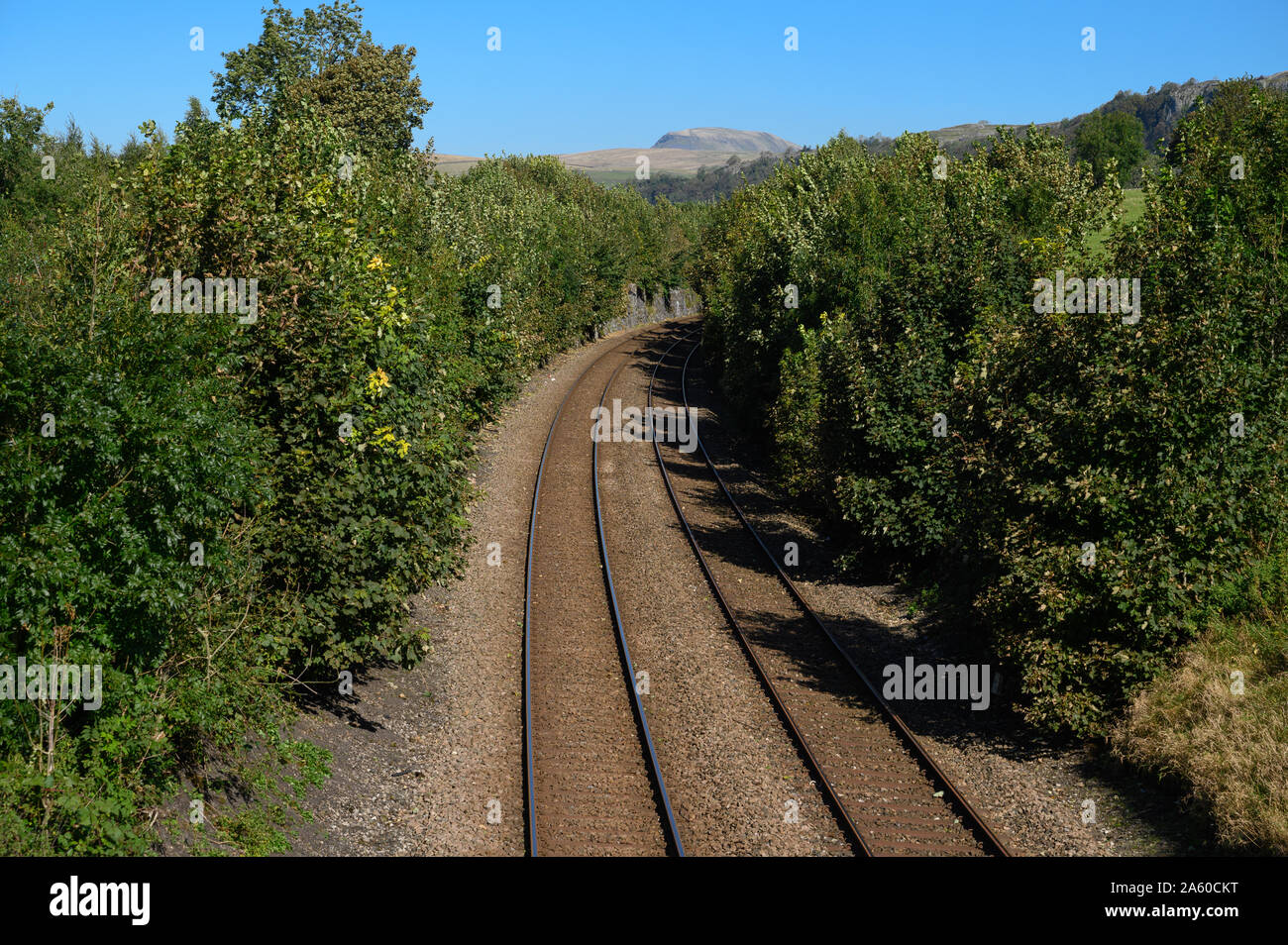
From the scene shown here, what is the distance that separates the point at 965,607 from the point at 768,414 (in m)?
15.4

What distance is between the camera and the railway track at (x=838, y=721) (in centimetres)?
1016

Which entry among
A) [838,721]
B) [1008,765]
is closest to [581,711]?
[838,721]

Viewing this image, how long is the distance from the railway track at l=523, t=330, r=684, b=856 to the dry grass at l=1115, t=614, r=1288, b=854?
5.42 m

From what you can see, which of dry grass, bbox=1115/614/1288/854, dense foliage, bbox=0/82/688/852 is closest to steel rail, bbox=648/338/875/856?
dry grass, bbox=1115/614/1288/854

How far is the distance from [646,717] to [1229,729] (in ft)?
22.7

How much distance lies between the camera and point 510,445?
98.0ft

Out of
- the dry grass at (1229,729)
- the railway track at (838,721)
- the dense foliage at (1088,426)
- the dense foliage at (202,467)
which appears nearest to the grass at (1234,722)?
the dry grass at (1229,729)

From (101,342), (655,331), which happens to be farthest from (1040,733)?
(655,331)

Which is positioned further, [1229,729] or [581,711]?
[581,711]

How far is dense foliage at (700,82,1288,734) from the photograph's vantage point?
11.2 metres

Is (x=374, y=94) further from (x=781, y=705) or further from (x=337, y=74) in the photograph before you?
(x=781, y=705)

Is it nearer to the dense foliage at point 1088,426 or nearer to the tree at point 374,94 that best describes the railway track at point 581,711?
the dense foliage at point 1088,426

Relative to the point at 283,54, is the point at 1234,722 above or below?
below

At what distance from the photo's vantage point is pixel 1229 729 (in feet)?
33.6
